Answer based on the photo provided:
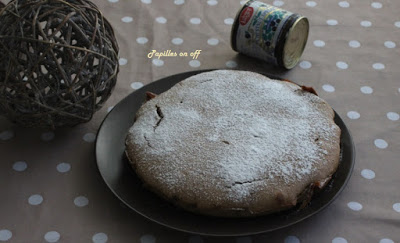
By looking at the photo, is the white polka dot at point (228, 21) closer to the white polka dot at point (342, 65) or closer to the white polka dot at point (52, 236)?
the white polka dot at point (342, 65)

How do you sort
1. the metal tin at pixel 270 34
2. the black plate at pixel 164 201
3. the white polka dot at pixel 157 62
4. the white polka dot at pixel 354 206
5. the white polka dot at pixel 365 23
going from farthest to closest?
the white polka dot at pixel 365 23 → the white polka dot at pixel 157 62 → the metal tin at pixel 270 34 → the white polka dot at pixel 354 206 → the black plate at pixel 164 201

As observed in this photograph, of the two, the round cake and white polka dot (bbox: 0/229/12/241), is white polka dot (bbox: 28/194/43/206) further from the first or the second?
the round cake

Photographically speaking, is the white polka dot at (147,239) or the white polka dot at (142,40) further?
the white polka dot at (142,40)

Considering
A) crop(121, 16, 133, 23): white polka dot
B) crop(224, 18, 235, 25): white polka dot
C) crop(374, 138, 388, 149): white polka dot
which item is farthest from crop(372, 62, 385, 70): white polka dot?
crop(121, 16, 133, 23): white polka dot

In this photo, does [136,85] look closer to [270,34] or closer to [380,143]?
[270,34]

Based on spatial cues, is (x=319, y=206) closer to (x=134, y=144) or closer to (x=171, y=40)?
(x=134, y=144)

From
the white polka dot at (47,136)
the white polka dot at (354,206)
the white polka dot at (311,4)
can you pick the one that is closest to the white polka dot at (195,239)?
the white polka dot at (354,206)

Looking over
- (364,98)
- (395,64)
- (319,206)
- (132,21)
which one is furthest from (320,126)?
(132,21)
